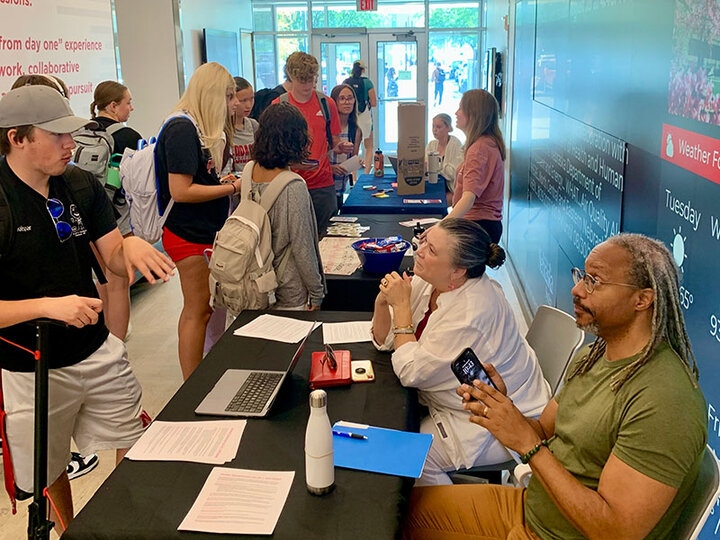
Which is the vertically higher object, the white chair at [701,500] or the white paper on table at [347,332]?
the white chair at [701,500]

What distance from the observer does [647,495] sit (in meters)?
1.43

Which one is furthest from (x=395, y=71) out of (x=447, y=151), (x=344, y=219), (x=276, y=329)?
(x=276, y=329)

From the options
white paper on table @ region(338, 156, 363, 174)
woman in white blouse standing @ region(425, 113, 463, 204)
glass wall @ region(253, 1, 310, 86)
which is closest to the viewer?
white paper on table @ region(338, 156, 363, 174)

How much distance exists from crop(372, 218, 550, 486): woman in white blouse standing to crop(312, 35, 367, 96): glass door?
9529 millimetres

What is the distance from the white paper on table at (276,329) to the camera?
2.69 metres

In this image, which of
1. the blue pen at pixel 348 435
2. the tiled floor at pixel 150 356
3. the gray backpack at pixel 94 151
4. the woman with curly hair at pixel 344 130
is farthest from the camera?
the woman with curly hair at pixel 344 130

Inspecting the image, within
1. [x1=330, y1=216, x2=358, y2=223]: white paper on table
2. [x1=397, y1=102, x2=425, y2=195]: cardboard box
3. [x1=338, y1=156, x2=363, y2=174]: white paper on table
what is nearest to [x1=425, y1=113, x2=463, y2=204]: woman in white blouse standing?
[x1=397, y1=102, x2=425, y2=195]: cardboard box

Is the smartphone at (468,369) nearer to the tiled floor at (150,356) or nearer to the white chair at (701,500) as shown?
the white chair at (701,500)

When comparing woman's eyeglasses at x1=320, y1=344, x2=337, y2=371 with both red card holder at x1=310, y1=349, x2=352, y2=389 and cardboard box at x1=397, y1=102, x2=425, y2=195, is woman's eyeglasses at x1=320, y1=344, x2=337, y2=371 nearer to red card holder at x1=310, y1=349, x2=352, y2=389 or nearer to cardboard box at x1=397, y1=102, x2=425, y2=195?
red card holder at x1=310, y1=349, x2=352, y2=389

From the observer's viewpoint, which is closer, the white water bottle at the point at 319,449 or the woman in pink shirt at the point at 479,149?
the white water bottle at the point at 319,449

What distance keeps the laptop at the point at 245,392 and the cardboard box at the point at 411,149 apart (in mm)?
3139

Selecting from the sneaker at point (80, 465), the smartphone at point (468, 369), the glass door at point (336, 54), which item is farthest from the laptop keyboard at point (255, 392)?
the glass door at point (336, 54)

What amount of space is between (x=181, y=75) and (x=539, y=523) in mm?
6473

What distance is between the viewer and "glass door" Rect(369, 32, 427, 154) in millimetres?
11242
